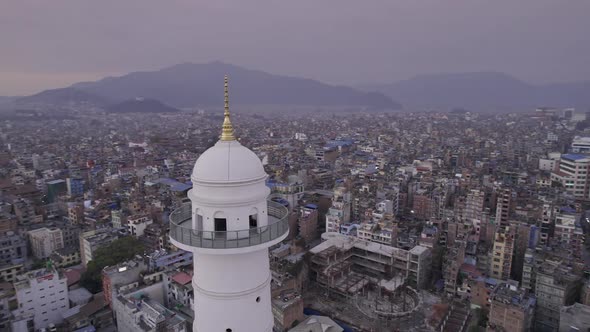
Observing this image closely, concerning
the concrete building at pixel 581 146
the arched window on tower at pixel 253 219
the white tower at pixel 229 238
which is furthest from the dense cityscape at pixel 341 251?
the concrete building at pixel 581 146

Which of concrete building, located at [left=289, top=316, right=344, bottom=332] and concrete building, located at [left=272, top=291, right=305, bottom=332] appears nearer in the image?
concrete building, located at [left=289, top=316, right=344, bottom=332]

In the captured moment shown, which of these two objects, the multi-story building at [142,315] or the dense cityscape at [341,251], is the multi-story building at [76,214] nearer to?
the dense cityscape at [341,251]

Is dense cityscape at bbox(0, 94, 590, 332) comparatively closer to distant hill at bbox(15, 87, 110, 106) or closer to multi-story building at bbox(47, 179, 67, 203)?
multi-story building at bbox(47, 179, 67, 203)

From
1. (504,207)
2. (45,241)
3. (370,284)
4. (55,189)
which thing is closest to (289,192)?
(370,284)

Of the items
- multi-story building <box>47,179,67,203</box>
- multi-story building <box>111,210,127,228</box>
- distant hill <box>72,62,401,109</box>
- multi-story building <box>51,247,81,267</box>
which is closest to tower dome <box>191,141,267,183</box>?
multi-story building <box>51,247,81,267</box>

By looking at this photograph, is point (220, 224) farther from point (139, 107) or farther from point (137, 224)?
point (139, 107)
